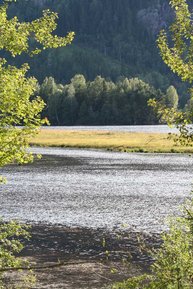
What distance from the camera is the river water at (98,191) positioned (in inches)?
1913

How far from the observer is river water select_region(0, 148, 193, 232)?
48594mm

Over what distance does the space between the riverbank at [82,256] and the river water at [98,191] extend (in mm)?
2256

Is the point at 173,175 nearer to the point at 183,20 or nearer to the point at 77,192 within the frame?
the point at 77,192

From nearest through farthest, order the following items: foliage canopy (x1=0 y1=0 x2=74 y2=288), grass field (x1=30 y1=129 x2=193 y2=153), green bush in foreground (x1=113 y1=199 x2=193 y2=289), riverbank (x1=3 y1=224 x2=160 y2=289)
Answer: green bush in foreground (x1=113 y1=199 x2=193 y2=289) → foliage canopy (x1=0 y1=0 x2=74 y2=288) → riverbank (x1=3 y1=224 x2=160 y2=289) → grass field (x1=30 y1=129 x2=193 y2=153)

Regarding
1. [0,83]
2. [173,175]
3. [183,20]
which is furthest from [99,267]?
[173,175]

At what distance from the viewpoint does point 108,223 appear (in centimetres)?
4659

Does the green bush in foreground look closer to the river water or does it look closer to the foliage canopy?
the foliage canopy

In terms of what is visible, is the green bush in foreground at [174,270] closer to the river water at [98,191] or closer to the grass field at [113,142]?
the river water at [98,191]

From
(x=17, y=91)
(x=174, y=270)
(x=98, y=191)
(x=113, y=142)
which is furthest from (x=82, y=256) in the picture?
(x=113, y=142)

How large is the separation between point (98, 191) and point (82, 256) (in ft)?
97.8

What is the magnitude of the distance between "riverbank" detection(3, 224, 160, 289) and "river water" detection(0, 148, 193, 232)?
2.26 metres

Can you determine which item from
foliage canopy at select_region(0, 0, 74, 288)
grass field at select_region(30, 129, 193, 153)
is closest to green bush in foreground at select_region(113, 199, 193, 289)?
foliage canopy at select_region(0, 0, 74, 288)

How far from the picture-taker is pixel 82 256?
36.0 m

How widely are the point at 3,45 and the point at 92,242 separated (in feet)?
75.3
